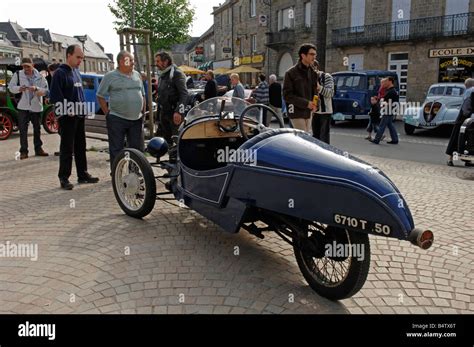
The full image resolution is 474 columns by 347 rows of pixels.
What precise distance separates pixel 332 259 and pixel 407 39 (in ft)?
82.7

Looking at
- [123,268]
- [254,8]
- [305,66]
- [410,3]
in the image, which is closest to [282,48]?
[254,8]

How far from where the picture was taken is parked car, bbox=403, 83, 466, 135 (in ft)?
42.7

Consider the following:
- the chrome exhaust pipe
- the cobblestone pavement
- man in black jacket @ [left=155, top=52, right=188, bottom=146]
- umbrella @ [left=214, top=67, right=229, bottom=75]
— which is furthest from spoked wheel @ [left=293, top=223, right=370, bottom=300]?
umbrella @ [left=214, top=67, right=229, bottom=75]

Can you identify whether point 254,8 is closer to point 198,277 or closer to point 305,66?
point 305,66

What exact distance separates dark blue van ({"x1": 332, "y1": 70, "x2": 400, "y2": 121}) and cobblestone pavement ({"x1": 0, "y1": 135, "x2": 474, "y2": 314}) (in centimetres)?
1117

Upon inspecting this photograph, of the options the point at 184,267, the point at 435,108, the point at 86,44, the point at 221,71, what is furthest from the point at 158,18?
the point at 86,44

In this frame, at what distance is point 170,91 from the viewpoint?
6.98 meters

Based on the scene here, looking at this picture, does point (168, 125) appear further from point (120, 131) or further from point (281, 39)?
point (281, 39)

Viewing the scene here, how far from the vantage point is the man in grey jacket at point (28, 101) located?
889cm

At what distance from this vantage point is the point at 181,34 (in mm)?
38531

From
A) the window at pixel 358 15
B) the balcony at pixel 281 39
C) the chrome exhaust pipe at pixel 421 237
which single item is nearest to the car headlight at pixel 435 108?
the chrome exhaust pipe at pixel 421 237
